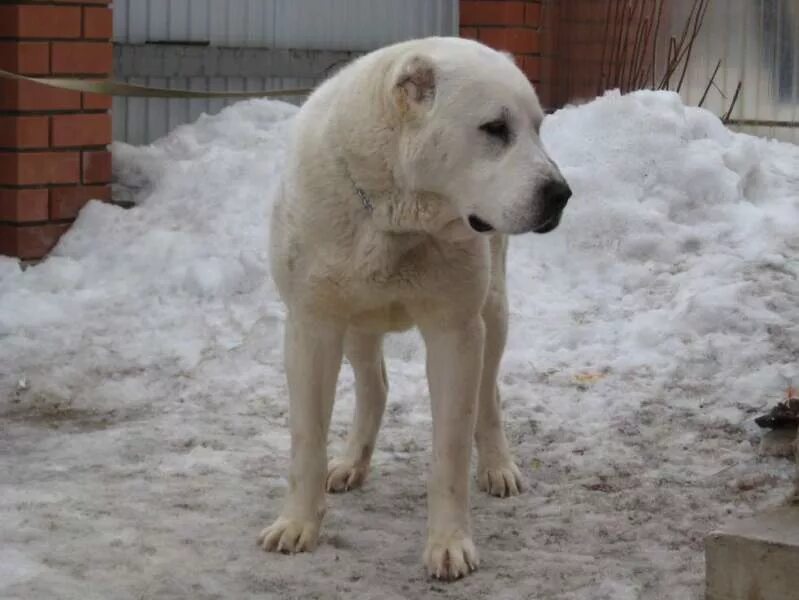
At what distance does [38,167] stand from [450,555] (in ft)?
11.8

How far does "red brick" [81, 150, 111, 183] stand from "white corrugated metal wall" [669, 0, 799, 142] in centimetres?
414

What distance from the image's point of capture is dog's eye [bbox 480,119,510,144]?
11.5 ft

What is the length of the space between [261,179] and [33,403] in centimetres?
217

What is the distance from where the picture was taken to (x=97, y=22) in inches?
270

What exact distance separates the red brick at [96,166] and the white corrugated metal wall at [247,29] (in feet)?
1.77

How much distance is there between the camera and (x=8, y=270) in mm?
6457

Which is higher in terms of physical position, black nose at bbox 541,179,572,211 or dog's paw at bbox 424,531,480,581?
black nose at bbox 541,179,572,211

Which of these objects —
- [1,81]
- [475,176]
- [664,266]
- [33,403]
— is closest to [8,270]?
[1,81]

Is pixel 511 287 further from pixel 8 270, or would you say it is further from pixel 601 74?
pixel 601 74

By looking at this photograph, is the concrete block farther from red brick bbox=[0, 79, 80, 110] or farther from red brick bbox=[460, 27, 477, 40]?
red brick bbox=[460, 27, 477, 40]

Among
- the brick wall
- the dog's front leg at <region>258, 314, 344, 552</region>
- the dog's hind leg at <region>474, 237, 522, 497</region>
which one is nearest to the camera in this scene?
the dog's front leg at <region>258, 314, 344, 552</region>

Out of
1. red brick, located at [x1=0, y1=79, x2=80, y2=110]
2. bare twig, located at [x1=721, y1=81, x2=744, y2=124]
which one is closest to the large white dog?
red brick, located at [x1=0, y1=79, x2=80, y2=110]

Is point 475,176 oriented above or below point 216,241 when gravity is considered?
above

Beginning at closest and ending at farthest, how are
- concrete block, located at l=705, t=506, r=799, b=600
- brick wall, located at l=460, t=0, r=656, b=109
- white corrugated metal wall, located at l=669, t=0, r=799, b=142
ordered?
concrete block, located at l=705, t=506, r=799, b=600, brick wall, located at l=460, t=0, r=656, b=109, white corrugated metal wall, located at l=669, t=0, r=799, b=142
